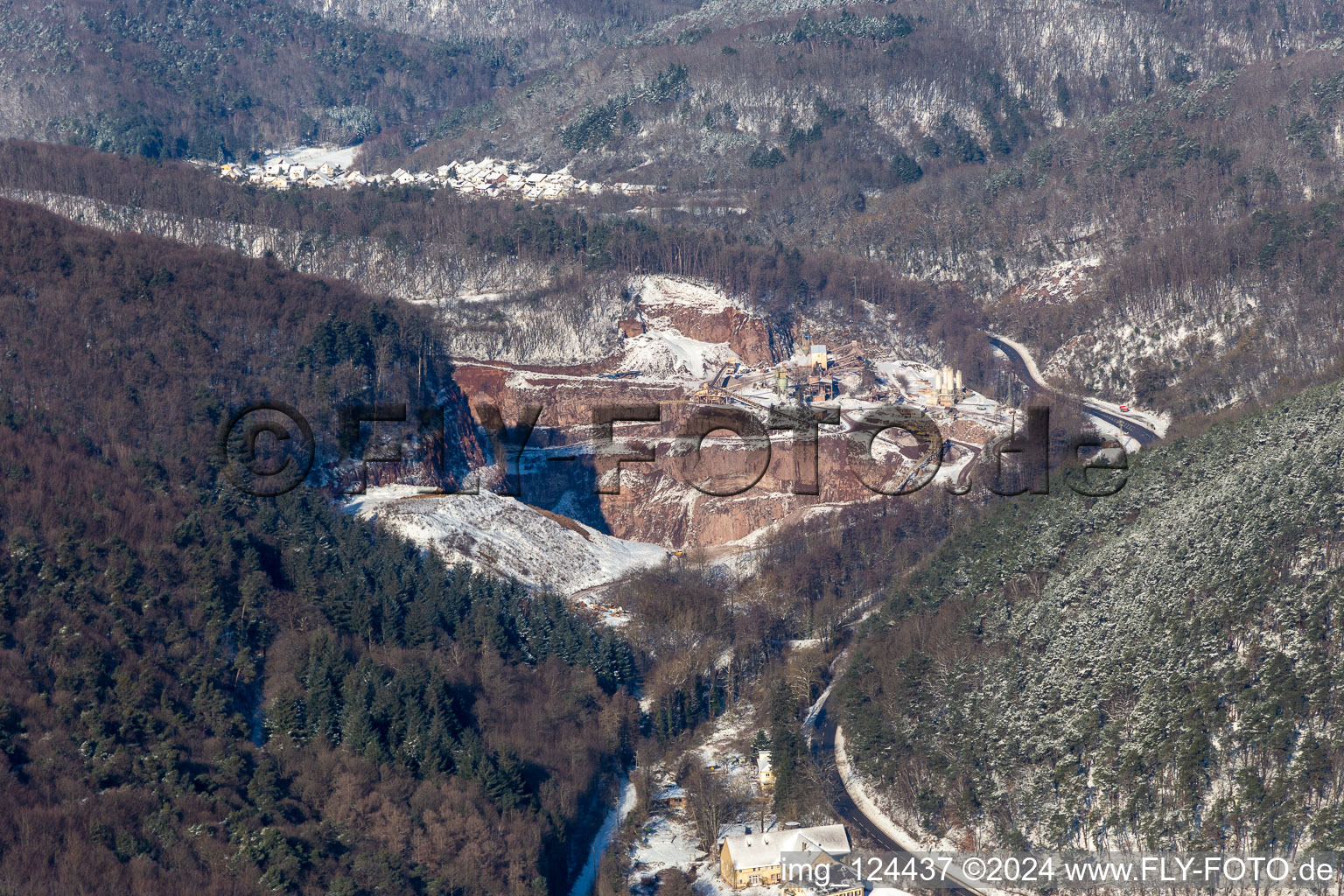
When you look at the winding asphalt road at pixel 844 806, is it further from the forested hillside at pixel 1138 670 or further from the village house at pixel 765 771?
the village house at pixel 765 771

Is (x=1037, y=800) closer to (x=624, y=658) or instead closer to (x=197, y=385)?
(x=624, y=658)

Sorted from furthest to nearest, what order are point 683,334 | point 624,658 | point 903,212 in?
point 903,212 → point 683,334 → point 624,658

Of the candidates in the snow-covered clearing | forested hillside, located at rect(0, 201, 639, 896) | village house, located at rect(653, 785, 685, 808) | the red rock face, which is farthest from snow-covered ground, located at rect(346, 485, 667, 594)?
the snow-covered clearing

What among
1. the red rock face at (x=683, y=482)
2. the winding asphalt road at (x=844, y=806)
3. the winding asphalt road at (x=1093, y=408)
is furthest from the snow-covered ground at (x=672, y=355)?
the winding asphalt road at (x=844, y=806)

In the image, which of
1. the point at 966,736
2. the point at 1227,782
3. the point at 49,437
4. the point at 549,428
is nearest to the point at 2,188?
the point at 549,428

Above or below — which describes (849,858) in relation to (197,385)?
below

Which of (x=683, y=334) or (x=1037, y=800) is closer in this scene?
(x=1037, y=800)

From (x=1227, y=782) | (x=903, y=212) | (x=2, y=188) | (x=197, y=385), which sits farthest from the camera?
(x=903, y=212)

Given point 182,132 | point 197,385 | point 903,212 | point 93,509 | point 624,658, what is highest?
point 182,132
